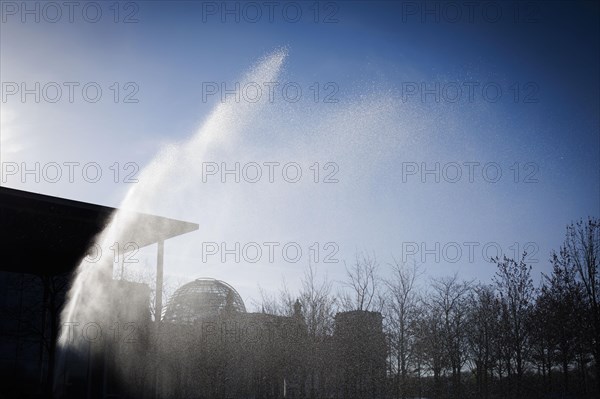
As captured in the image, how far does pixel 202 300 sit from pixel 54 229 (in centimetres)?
3408

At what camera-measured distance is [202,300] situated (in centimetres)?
5478

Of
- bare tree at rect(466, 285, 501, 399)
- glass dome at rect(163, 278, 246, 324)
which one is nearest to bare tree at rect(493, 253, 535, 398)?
bare tree at rect(466, 285, 501, 399)

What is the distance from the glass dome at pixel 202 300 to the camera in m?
50.5

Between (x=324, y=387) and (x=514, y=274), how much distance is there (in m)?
13.1

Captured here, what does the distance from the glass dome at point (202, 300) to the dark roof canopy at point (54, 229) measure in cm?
2135

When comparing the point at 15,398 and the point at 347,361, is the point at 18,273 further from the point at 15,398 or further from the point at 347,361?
the point at 347,361

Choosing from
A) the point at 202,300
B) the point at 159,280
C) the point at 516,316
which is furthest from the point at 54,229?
the point at 202,300

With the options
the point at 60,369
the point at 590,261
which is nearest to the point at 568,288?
the point at 590,261

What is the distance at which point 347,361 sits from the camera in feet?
89.2

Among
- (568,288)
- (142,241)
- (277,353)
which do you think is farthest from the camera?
(277,353)

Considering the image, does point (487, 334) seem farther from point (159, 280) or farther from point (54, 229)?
point (54, 229)

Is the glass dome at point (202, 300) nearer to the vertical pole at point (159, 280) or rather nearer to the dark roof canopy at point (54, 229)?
the dark roof canopy at point (54, 229)

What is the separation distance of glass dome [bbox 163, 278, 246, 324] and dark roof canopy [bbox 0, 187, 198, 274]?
2135cm

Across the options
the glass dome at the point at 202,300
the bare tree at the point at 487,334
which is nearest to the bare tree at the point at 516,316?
the bare tree at the point at 487,334
